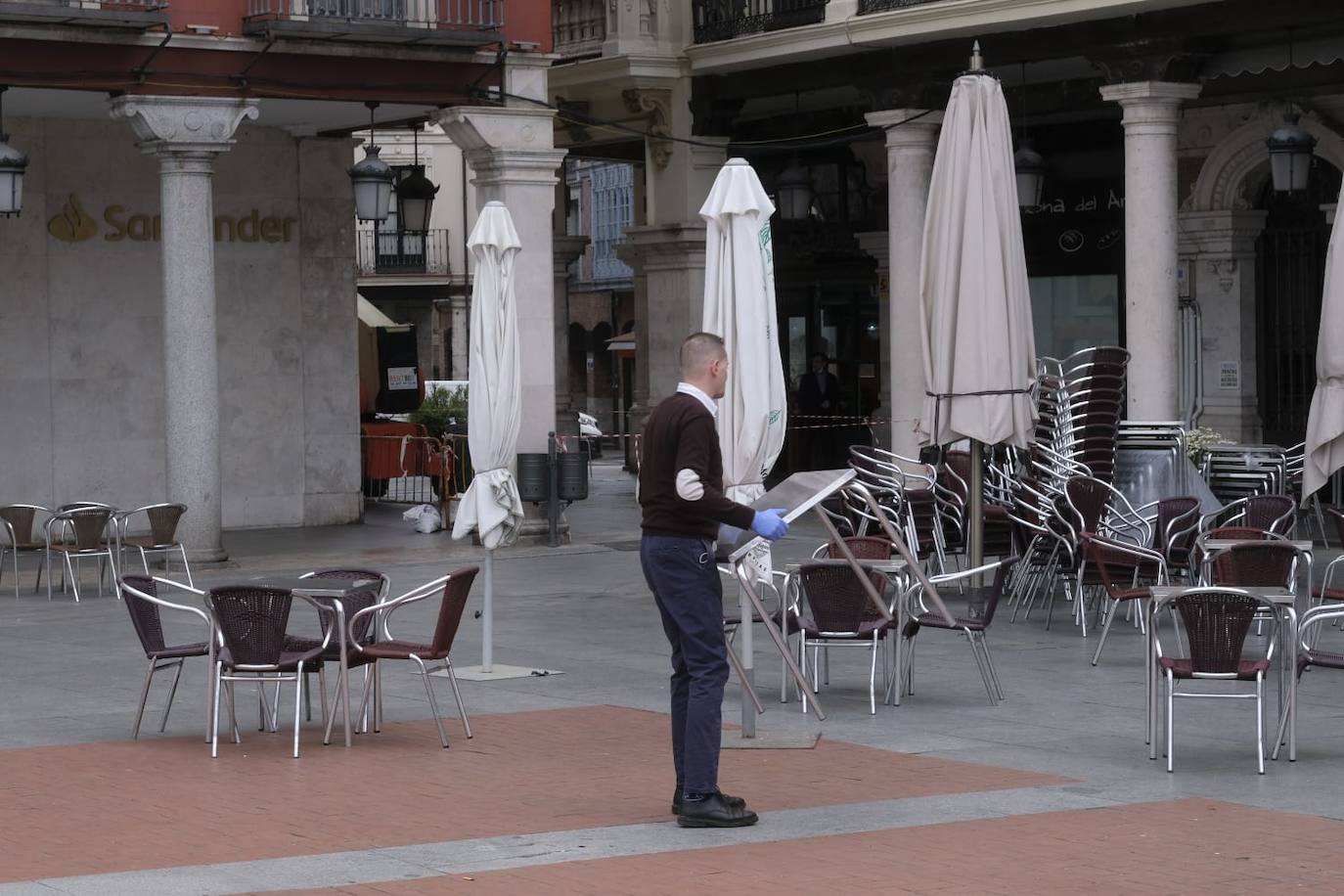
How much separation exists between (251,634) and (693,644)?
9.11 ft

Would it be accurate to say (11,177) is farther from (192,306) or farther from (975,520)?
(975,520)

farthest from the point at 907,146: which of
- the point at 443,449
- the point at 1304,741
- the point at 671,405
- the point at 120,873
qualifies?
the point at 120,873

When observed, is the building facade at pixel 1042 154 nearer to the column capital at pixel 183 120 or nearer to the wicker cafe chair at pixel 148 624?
the column capital at pixel 183 120

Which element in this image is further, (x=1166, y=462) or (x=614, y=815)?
(x=1166, y=462)

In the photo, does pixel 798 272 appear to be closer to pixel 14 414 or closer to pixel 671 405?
pixel 14 414

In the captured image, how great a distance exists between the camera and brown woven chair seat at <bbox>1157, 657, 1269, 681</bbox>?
9.16 meters

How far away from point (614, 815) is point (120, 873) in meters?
1.90

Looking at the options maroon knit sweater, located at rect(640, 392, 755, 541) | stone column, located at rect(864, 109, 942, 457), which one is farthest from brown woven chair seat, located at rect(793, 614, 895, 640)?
stone column, located at rect(864, 109, 942, 457)

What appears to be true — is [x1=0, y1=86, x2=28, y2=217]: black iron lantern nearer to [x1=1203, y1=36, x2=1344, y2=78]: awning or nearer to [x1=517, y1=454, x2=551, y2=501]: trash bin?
[x1=517, y1=454, x2=551, y2=501]: trash bin

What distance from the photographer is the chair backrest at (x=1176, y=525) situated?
544 inches

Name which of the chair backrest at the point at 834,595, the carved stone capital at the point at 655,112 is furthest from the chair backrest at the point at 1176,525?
the carved stone capital at the point at 655,112

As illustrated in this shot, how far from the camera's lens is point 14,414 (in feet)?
67.3

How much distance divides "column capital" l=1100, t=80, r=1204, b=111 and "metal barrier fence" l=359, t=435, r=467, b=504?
8061 mm

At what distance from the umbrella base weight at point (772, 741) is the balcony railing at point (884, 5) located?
40.2 ft
